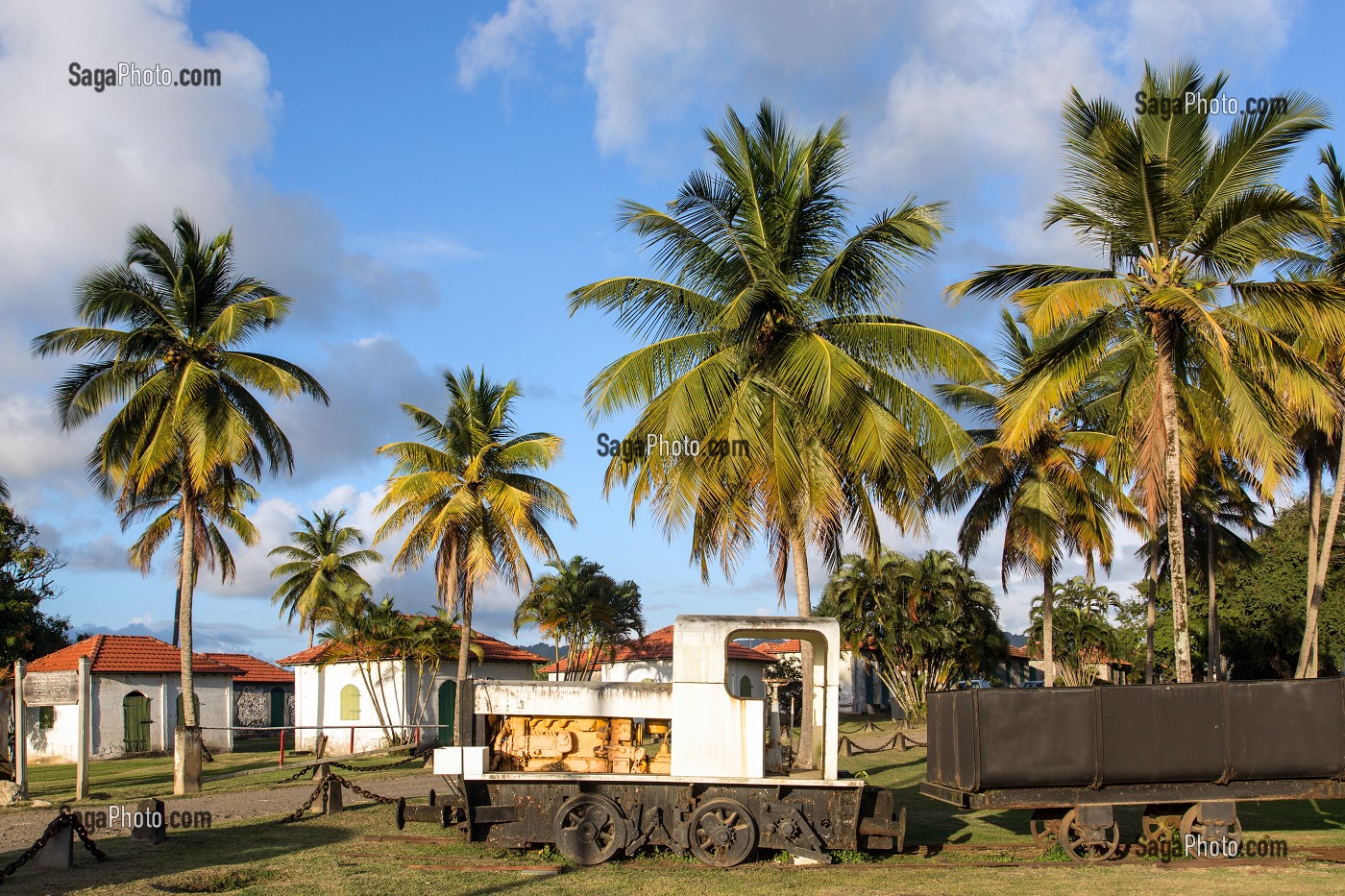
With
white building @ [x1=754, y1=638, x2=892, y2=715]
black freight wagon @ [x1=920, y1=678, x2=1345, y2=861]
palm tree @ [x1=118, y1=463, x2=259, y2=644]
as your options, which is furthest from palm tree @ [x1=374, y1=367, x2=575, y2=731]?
white building @ [x1=754, y1=638, x2=892, y2=715]

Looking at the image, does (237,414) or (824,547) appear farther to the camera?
(237,414)

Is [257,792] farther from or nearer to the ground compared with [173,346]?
nearer to the ground

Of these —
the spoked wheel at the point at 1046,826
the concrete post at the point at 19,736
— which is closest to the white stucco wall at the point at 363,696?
the concrete post at the point at 19,736

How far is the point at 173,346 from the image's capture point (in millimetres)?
23266

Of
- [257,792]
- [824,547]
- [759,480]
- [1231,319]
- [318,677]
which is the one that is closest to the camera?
[1231,319]

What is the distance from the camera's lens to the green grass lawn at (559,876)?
10547 millimetres

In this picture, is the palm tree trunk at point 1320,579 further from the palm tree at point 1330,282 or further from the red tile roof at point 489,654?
the red tile roof at point 489,654

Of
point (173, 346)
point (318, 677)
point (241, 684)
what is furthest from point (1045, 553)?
point (241, 684)

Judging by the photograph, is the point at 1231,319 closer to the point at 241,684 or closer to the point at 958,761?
the point at 958,761

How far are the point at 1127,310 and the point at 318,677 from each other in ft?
90.6

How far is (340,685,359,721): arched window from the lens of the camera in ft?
110

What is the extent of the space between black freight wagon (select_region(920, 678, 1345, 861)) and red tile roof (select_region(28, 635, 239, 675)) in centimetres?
2965

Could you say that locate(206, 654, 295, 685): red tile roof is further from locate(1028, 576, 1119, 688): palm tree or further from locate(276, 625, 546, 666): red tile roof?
locate(1028, 576, 1119, 688): palm tree

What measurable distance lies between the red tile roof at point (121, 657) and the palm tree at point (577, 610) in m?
11.0
